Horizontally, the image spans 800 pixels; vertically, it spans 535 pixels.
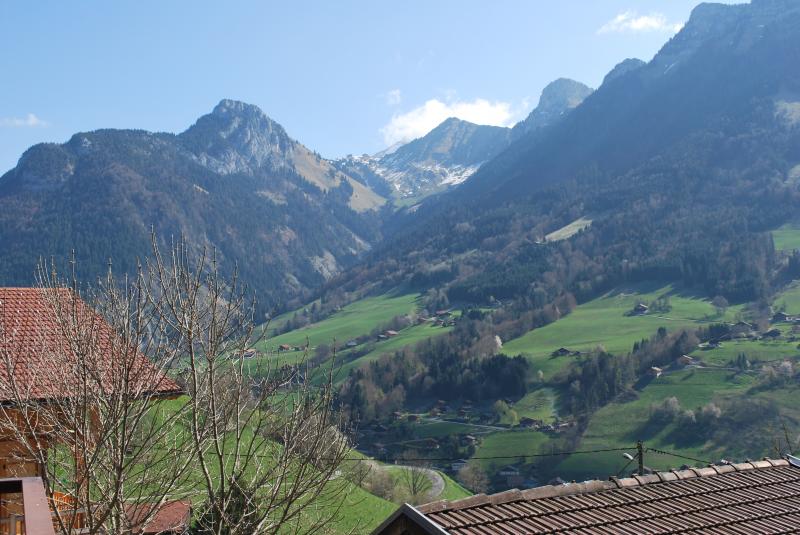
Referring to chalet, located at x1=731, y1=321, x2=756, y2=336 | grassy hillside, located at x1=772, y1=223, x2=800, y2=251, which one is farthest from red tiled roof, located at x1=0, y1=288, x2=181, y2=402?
grassy hillside, located at x1=772, y1=223, x2=800, y2=251

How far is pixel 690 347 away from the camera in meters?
108

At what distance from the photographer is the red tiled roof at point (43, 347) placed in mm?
10156

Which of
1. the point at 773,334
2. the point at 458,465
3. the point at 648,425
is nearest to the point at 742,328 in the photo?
the point at 773,334

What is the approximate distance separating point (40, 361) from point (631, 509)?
30.5 ft

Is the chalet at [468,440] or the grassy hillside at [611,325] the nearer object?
the chalet at [468,440]

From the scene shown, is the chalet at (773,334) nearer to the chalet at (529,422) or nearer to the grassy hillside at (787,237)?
the chalet at (529,422)

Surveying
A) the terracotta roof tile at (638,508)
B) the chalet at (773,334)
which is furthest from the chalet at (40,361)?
the chalet at (773,334)

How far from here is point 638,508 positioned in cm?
1039

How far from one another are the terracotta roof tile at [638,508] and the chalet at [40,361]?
15.7 ft

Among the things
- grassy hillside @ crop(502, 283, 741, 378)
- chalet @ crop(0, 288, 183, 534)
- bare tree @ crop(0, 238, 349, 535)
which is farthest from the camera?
grassy hillside @ crop(502, 283, 741, 378)

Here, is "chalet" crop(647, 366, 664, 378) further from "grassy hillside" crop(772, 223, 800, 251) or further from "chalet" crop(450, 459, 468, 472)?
"grassy hillside" crop(772, 223, 800, 251)

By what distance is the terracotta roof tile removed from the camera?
9.59 m

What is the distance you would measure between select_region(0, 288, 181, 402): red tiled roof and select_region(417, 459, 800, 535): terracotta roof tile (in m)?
4.84

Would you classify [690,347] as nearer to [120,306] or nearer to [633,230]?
[633,230]
